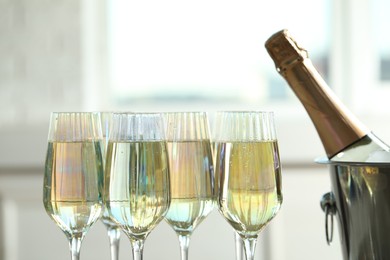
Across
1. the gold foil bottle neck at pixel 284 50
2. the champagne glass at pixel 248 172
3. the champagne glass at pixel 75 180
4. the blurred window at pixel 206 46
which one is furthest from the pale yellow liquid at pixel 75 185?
Result: the blurred window at pixel 206 46

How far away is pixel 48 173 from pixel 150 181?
0.12m

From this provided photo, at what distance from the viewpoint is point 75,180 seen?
827 millimetres

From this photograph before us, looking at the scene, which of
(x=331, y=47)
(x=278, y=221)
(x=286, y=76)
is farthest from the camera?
(x=331, y=47)

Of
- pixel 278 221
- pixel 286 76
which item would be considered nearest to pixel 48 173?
pixel 286 76

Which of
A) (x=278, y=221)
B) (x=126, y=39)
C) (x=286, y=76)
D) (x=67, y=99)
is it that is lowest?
(x=278, y=221)

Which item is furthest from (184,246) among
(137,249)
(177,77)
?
(177,77)

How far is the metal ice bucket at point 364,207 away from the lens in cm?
88

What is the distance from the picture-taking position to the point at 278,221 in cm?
217

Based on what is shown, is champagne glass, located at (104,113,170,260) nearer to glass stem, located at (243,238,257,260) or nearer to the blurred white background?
glass stem, located at (243,238,257,260)

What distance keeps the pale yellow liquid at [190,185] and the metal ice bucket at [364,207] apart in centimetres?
16

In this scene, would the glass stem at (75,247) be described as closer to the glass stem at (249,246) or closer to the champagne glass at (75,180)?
the champagne glass at (75,180)

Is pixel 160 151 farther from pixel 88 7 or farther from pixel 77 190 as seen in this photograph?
pixel 88 7

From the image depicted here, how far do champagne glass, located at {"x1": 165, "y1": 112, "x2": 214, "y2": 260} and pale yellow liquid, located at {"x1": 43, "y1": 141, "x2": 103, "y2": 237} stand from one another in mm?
83

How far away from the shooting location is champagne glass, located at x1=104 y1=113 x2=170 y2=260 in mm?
802
